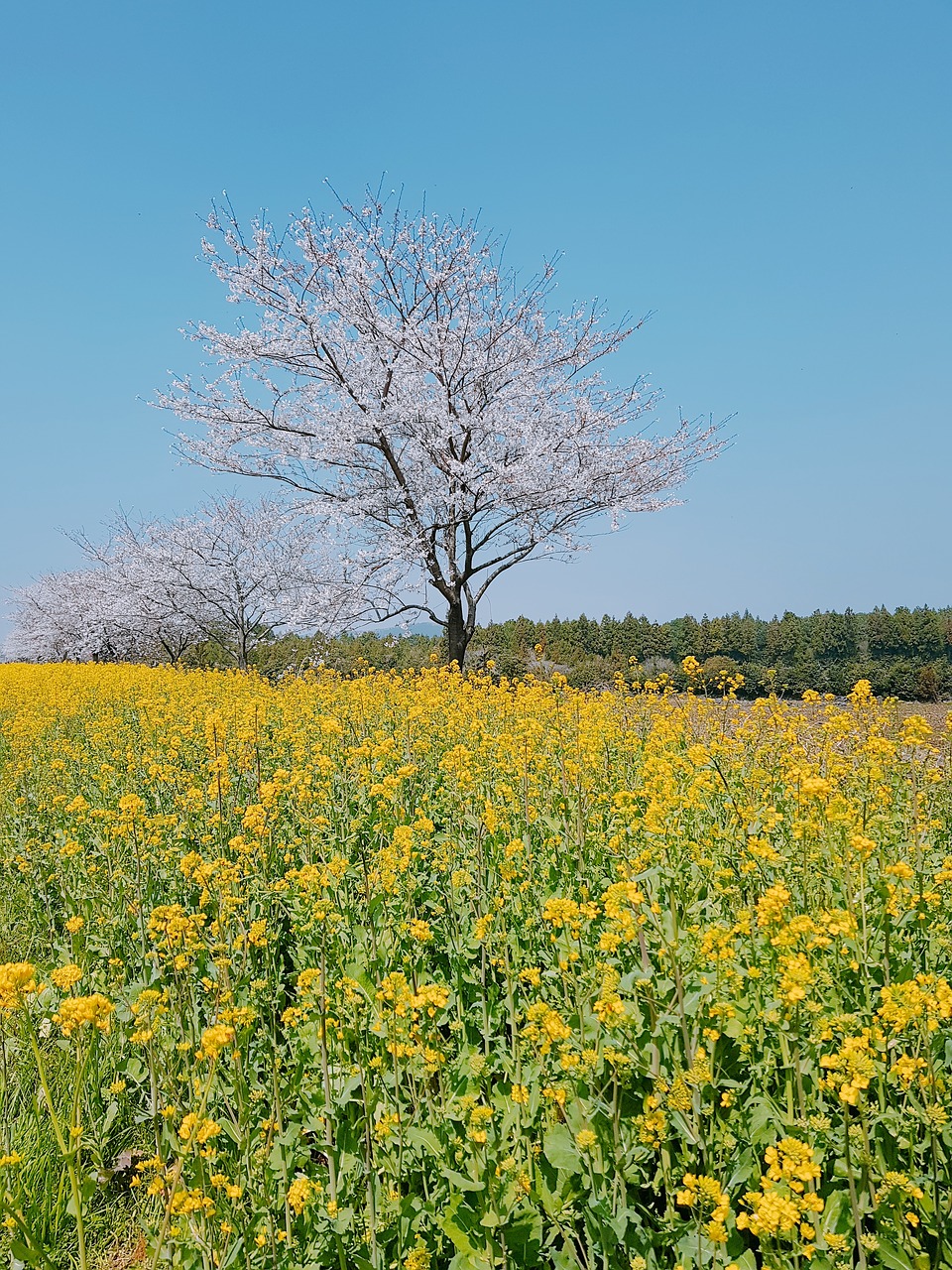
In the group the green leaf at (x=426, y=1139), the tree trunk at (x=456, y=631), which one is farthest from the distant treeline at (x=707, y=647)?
the green leaf at (x=426, y=1139)

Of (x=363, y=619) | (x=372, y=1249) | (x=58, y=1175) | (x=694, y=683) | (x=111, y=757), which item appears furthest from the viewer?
(x=363, y=619)

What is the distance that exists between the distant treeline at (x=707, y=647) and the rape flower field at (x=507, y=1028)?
39.2 feet

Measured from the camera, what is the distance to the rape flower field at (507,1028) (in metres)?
1.78

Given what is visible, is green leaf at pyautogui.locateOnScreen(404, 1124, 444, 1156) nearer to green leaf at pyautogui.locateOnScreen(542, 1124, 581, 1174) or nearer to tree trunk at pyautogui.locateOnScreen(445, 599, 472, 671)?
green leaf at pyautogui.locateOnScreen(542, 1124, 581, 1174)

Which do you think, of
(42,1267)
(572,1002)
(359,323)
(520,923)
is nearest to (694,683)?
(520,923)

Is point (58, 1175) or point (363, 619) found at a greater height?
point (363, 619)

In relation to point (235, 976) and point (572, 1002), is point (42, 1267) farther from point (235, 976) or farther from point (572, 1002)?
point (572, 1002)

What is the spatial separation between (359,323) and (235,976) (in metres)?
15.2

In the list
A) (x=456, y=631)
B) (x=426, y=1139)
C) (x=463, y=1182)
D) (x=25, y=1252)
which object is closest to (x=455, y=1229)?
(x=463, y=1182)

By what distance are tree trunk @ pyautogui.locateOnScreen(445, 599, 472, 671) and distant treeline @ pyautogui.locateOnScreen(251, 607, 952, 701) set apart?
32.5 inches

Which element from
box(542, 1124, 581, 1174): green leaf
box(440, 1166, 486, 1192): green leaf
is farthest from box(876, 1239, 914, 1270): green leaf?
box(440, 1166, 486, 1192): green leaf

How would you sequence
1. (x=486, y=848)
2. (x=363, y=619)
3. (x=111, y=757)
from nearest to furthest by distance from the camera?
1. (x=486, y=848)
2. (x=111, y=757)
3. (x=363, y=619)

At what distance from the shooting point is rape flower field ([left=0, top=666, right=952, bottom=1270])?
1.78m

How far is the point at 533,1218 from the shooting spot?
1793 mm
